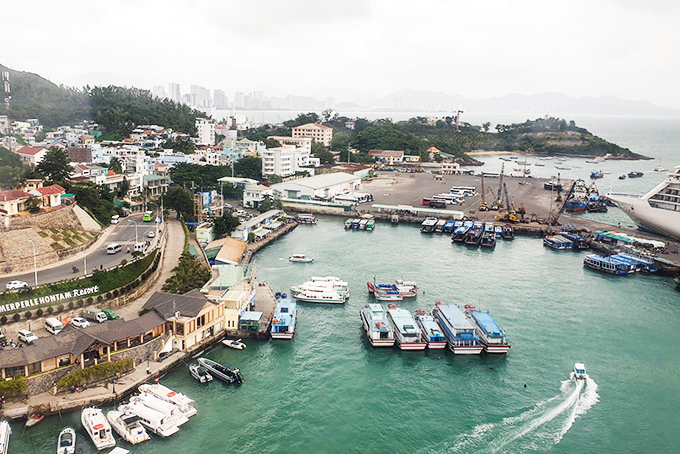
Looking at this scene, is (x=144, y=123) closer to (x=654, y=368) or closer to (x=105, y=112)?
(x=105, y=112)

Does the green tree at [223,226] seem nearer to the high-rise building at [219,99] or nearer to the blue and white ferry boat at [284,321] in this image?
the blue and white ferry boat at [284,321]

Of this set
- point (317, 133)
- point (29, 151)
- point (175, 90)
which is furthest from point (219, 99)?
point (29, 151)

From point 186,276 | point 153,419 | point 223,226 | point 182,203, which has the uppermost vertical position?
point 182,203

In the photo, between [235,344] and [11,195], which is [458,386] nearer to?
[235,344]

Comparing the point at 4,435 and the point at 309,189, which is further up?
the point at 309,189

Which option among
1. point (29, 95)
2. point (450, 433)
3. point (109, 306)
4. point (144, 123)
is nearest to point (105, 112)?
point (144, 123)

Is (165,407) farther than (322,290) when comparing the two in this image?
No

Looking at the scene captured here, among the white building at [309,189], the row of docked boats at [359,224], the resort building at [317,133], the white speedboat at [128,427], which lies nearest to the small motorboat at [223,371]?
the white speedboat at [128,427]
